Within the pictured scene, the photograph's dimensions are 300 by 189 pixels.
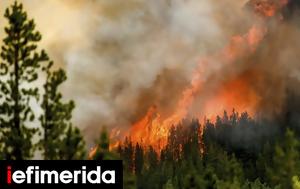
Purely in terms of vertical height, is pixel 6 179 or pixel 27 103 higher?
pixel 27 103

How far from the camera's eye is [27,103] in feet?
180

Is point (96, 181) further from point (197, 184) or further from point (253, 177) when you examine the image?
point (253, 177)

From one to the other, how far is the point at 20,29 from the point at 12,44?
168cm

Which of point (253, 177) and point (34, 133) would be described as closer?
point (34, 133)

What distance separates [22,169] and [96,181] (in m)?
3.37

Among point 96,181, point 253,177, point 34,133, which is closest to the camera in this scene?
point 96,181

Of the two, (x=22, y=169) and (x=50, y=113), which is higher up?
(x=50, y=113)

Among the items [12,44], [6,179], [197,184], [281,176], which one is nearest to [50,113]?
[12,44]

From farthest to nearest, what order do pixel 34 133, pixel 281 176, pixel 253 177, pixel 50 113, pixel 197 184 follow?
pixel 253 177, pixel 281 176, pixel 197 184, pixel 50 113, pixel 34 133

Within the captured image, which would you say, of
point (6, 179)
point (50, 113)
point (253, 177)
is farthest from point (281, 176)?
point (6, 179)

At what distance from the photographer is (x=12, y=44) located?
180 ft

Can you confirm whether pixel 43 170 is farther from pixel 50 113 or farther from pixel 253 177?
pixel 253 177

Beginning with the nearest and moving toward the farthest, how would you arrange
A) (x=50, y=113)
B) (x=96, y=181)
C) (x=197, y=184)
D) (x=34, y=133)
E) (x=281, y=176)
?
(x=96, y=181) < (x=34, y=133) < (x=50, y=113) < (x=197, y=184) < (x=281, y=176)

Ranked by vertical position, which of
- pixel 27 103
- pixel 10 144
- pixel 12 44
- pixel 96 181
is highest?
pixel 12 44
